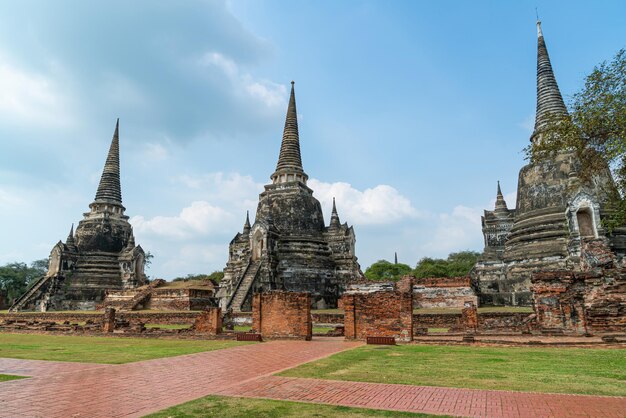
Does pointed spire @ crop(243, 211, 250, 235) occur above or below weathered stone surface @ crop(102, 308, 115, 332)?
above

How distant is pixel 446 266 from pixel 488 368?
54283 millimetres

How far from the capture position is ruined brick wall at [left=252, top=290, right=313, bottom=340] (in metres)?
15.2

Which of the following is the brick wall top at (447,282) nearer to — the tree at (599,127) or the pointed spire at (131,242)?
the tree at (599,127)

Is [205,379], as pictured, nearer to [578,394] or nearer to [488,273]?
[578,394]

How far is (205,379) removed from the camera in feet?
24.6

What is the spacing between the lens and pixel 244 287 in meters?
27.9

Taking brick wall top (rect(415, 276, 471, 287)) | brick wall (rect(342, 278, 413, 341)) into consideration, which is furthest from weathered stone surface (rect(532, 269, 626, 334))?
brick wall top (rect(415, 276, 471, 287))

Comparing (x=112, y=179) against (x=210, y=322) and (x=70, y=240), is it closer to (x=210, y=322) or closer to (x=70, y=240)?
(x=70, y=240)

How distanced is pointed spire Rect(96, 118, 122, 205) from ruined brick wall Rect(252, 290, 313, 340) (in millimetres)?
31752

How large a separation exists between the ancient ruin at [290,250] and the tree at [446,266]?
26.1m

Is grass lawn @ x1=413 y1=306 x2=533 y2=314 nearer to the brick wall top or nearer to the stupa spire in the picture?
the brick wall top

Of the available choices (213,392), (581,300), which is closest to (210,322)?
(213,392)

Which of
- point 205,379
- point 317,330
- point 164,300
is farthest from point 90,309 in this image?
point 205,379

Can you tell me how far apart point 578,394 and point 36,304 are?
39607 millimetres
